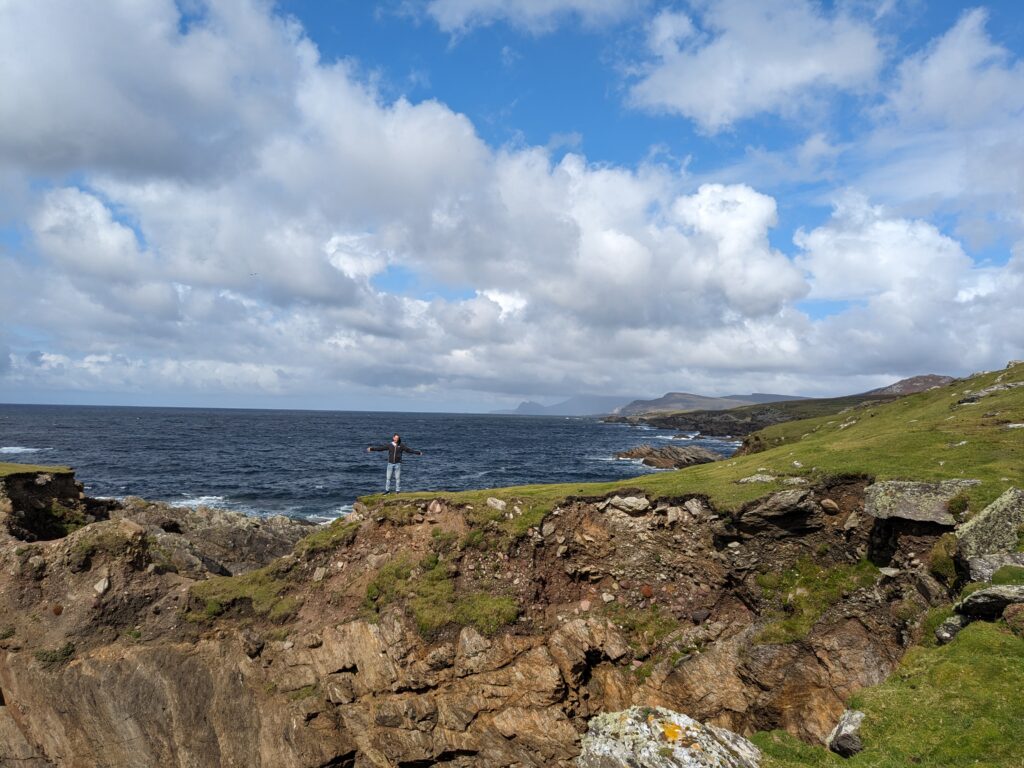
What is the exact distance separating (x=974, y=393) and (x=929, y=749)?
32230mm

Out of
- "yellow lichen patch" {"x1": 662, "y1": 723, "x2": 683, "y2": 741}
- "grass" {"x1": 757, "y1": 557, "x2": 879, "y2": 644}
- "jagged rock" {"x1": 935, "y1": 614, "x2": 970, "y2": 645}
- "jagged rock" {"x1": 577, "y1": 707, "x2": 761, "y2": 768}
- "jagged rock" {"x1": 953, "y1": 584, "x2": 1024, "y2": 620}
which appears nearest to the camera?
"jagged rock" {"x1": 577, "y1": 707, "x2": 761, "y2": 768}

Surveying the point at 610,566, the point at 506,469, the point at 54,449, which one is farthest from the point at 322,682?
the point at 54,449

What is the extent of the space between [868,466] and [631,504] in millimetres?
9635

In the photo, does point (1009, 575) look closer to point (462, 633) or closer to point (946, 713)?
point (946, 713)

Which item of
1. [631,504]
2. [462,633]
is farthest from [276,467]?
[631,504]

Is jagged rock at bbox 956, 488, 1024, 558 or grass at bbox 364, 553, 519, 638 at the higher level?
jagged rock at bbox 956, 488, 1024, 558

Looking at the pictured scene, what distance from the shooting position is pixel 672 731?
12.7 m

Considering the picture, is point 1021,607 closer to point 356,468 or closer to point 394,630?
point 394,630

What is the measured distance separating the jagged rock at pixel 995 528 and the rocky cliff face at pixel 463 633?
5.38 feet

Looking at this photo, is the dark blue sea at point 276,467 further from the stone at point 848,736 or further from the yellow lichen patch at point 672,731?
the stone at point 848,736

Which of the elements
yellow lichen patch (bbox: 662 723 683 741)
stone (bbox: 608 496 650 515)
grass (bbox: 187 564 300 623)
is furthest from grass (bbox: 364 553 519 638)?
yellow lichen patch (bbox: 662 723 683 741)

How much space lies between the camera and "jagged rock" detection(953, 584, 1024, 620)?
13078 millimetres

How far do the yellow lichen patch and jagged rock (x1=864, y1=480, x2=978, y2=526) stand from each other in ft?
36.5

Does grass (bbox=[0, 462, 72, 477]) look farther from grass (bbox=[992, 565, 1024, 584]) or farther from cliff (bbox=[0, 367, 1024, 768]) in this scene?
grass (bbox=[992, 565, 1024, 584])
